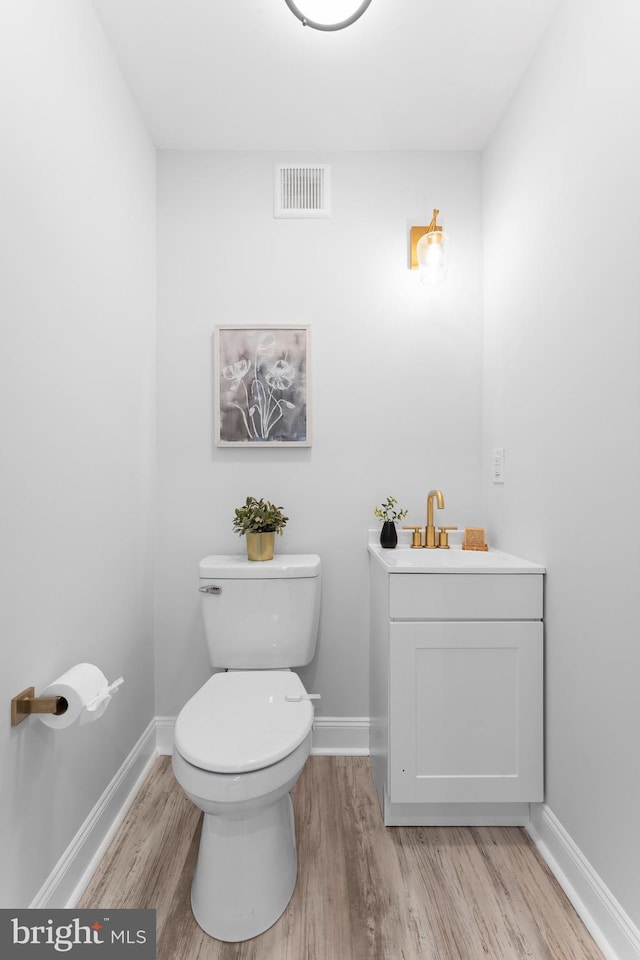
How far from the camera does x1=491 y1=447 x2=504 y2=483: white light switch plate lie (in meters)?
1.92

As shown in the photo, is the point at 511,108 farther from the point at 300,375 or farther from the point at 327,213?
the point at 300,375

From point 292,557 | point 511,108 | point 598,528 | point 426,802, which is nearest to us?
point 598,528

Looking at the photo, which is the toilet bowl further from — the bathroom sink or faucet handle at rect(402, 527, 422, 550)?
faucet handle at rect(402, 527, 422, 550)

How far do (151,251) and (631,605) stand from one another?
196 cm

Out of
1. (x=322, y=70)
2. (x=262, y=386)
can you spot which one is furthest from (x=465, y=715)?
(x=322, y=70)

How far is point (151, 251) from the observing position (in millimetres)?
2041

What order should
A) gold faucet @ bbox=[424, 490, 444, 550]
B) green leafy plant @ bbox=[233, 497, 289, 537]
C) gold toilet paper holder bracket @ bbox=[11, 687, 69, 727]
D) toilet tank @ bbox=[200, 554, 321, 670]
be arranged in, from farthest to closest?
gold faucet @ bbox=[424, 490, 444, 550]
green leafy plant @ bbox=[233, 497, 289, 537]
toilet tank @ bbox=[200, 554, 321, 670]
gold toilet paper holder bracket @ bbox=[11, 687, 69, 727]

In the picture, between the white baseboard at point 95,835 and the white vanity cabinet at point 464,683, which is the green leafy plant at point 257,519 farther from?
the white baseboard at point 95,835

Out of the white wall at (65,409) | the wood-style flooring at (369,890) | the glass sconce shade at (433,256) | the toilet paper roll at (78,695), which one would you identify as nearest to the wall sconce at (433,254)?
the glass sconce shade at (433,256)

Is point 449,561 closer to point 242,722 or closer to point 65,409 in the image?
point 242,722

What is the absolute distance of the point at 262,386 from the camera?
2086mm

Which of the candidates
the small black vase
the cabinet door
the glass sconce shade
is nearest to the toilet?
the cabinet door

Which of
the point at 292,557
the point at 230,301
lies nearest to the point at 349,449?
the point at 292,557

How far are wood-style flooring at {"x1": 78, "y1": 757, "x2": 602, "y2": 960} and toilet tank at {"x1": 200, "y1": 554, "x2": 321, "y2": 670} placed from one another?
487 mm
